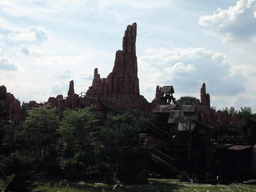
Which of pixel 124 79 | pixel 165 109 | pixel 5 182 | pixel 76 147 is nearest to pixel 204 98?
pixel 124 79

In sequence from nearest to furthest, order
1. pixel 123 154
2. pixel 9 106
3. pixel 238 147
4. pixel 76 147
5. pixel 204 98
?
1. pixel 123 154
2. pixel 76 147
3. pixel 238 147
4. pixel 9 106
5. pixel 204 98

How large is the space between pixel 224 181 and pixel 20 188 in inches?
1006

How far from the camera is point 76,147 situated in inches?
1204

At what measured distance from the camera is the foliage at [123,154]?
91.7ft

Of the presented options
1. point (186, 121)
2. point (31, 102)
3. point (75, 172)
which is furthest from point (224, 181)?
point (31, 102)

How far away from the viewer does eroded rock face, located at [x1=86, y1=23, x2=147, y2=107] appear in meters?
76.3

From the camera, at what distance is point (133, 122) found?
30766 mm

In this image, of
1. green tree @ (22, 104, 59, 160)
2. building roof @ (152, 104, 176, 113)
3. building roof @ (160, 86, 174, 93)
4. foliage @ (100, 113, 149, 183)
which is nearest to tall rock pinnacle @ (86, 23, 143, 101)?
building roof @ (160, 86, 174, 93)

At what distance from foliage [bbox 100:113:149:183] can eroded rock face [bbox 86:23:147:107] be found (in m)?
44.4

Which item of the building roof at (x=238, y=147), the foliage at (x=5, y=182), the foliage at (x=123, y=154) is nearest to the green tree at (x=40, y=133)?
the foliage at (x=123, y=154)

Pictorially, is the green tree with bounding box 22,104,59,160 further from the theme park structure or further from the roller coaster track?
the roller coaster track

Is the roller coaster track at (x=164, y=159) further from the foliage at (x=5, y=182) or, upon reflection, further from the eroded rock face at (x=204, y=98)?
the eroded rock face at (x=204, y=98)

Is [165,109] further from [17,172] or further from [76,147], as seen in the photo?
[17,172]

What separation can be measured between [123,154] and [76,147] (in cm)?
560
